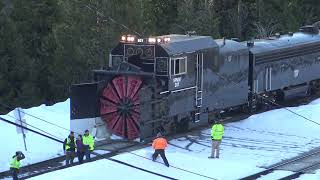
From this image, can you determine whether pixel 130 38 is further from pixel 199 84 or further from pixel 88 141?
pixel 88 141

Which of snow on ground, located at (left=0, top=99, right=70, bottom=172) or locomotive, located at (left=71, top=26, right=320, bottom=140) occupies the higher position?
locomotive, located at (left=71, top=26, right=320, bottom=140)

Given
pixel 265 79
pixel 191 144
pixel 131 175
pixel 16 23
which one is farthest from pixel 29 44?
pixel 131 175

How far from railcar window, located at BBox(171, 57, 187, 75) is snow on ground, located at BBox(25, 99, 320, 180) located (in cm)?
233

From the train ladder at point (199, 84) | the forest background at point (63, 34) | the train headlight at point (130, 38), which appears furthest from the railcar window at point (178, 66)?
the forest background at point (63, 34)

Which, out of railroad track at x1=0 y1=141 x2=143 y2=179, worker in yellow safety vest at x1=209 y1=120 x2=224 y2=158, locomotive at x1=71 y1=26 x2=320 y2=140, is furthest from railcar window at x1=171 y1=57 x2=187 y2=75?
worker in yellow safety vest at x1=209 y1=120 x2=224 y2=158

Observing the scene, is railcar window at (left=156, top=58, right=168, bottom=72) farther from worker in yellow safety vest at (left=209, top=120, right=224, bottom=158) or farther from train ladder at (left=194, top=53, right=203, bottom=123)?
worker in yellow safety vest at (left=209, top=120, right=224, bottom=158)

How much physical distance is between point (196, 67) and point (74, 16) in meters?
11.1

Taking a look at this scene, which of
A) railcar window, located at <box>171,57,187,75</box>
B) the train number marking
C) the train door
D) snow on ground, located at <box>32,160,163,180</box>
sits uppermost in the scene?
railcar window, located at <box>171,57,187,75</box>

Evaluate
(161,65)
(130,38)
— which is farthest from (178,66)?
(130,38)

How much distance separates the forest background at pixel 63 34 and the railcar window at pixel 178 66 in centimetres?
688

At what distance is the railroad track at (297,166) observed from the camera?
1714 cm

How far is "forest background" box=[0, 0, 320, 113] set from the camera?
31.0 meters

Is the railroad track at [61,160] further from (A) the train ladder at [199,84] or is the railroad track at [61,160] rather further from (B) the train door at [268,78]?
(B) the train door at [268,78]

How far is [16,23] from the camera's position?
127ft
